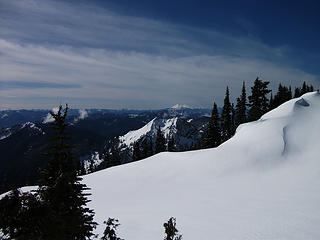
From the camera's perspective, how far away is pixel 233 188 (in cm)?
1525

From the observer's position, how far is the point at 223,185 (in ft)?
52.8

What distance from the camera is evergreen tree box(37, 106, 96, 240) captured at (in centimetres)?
491

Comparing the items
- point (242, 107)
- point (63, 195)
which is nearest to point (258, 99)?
point (242, 107)

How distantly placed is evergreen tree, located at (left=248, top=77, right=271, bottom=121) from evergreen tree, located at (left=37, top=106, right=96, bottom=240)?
46.1 metres

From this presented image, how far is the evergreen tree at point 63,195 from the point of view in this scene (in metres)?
4.91

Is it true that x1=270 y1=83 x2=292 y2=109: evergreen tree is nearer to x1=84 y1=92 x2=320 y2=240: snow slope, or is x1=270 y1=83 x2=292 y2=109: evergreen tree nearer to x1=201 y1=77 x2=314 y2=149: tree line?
x1=201 y1=77 x2=314 y2=149: tree line

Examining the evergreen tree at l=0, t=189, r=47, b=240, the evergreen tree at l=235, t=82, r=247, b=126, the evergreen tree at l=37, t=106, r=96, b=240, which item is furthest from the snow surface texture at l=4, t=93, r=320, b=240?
the evergreen tree at l=235, t=82, r=247, b=126

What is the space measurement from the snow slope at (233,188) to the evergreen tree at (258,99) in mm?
16607

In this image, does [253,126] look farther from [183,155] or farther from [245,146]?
[183,155]

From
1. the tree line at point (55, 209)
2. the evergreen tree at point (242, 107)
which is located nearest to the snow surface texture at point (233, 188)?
the tree line at point (55, 209)

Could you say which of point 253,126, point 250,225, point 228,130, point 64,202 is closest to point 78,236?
point 64,202

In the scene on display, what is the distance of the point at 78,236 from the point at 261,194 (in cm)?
1270

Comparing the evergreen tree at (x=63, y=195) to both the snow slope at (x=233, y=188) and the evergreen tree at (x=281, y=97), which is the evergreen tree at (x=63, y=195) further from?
the evergreen tree at (x=281, y=97)

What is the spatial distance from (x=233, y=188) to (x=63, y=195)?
13239 millimetres
